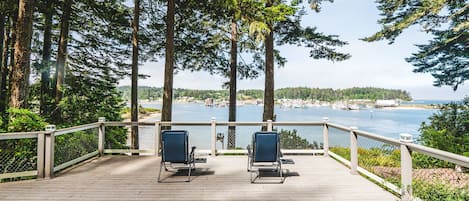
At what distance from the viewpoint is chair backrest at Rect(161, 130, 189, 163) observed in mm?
4695

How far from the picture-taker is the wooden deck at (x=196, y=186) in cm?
381

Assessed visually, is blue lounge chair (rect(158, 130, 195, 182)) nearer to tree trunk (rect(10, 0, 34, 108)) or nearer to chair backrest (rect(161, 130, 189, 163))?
chair backrest (rect(161, 130, 189, 163))

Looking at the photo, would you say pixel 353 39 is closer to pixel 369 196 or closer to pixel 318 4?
pixel 318 4

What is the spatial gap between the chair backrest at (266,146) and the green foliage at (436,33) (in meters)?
6.94

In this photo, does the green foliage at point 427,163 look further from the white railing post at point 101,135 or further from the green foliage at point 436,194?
the white railing post at point 101,135

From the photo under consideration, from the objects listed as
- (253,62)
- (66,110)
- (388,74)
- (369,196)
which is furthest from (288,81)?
(369,196)

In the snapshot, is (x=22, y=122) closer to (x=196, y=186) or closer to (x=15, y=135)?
(x=15, y=135)

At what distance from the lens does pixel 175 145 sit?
4.71 metres

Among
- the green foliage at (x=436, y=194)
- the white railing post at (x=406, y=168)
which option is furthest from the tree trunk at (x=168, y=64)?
the green foliage at (x=436, y=194)

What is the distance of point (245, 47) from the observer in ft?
39.9

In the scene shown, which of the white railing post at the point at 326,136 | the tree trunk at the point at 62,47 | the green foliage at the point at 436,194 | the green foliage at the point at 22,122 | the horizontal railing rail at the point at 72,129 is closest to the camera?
the green foliage at the point at 436,194

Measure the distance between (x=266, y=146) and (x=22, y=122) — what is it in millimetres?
4857

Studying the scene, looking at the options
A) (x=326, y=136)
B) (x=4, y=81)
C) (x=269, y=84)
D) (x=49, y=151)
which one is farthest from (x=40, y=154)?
(x=269, y=84)

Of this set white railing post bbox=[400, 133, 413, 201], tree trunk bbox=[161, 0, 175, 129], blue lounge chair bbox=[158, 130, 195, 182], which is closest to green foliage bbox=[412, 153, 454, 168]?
white railing post bbox=[400, 133, 413, 201]
